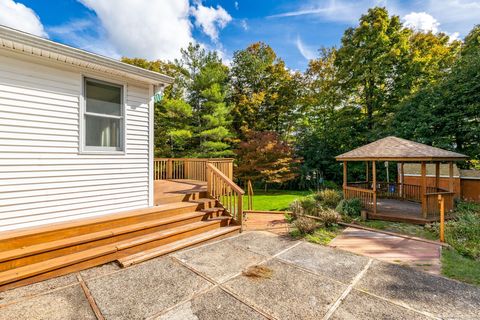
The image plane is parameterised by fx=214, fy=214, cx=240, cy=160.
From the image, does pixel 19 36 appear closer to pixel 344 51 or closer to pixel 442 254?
pixel 442 254

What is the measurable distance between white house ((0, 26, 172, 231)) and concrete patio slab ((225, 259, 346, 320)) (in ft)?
10.2

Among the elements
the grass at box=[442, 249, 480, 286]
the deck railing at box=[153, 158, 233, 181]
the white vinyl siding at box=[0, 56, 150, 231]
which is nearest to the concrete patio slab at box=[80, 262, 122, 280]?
the white vinyl siding at box=[0, 56, 150, 231]

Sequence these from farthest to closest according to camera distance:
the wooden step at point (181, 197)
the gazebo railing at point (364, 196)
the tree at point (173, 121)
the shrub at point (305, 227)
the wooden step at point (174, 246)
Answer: the tree at point (173, 121), the gazebo railing at point (364, 196), the wooden step at point (181, 197), the shrub at point (305, 227), the wooden step at point (174, 246)

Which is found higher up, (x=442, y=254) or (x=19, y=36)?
(x=19, y=36)

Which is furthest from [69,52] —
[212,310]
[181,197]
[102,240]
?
[212,310]

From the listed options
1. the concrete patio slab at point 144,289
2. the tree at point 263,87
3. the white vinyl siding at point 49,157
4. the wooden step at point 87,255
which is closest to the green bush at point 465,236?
the concrete patio slab at point 144,289

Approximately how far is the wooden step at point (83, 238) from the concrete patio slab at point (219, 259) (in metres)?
0.81

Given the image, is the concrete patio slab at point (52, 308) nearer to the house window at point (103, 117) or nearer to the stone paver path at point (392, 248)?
the house window at point (103, 117)

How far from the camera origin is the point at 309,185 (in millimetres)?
16625

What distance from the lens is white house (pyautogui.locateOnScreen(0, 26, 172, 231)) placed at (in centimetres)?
341

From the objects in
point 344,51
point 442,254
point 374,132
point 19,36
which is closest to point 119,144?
point 19,36

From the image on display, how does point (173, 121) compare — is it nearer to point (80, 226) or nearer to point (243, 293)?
point (80, 226)

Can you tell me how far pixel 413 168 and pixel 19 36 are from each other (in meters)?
15.1

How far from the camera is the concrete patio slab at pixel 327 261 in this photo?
130 inches
